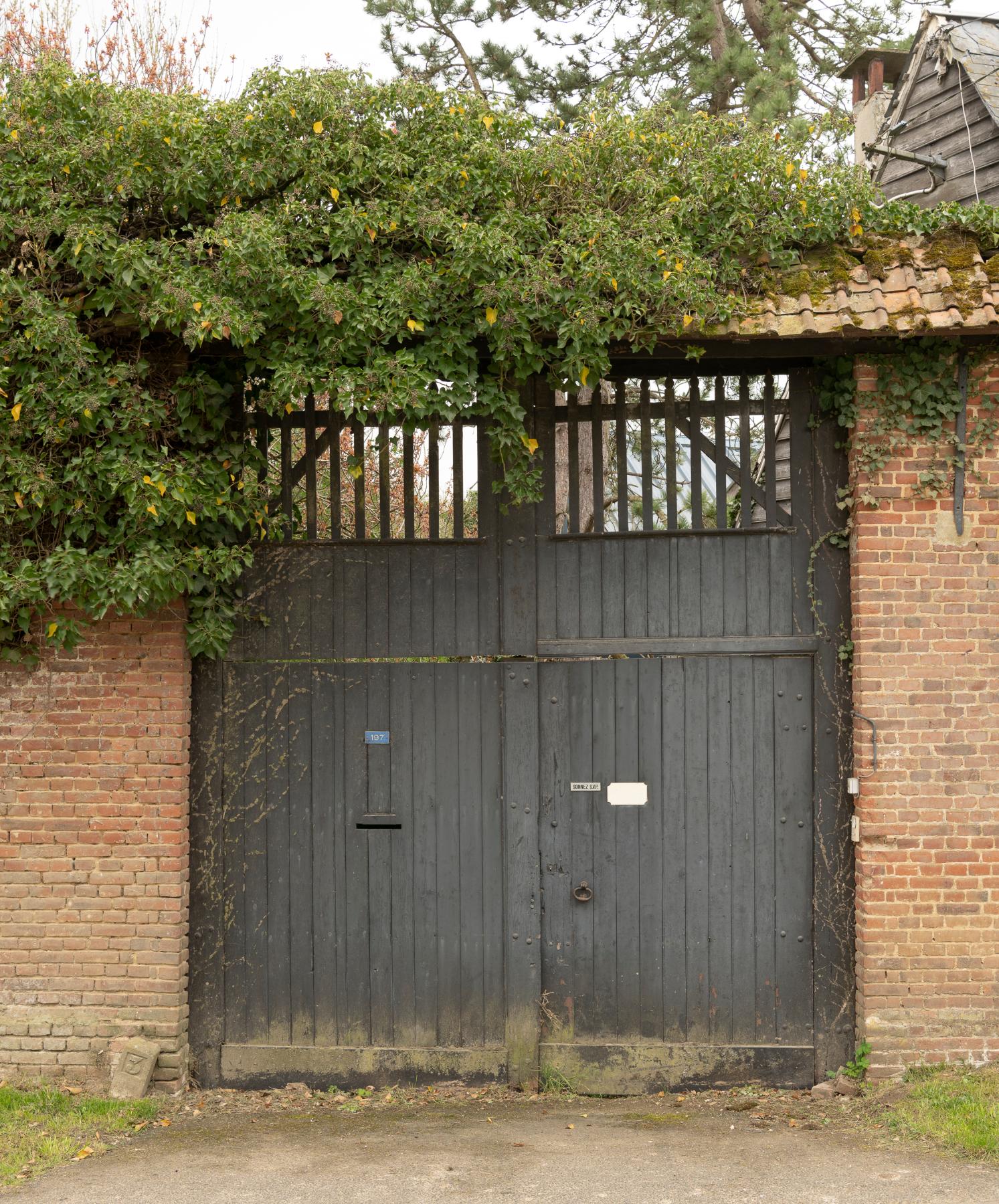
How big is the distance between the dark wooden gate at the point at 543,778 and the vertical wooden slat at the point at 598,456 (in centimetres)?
2

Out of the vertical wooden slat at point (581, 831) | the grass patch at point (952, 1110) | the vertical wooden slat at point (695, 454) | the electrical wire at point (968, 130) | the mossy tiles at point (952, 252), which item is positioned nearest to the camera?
the grass patch at point (952, 1110)

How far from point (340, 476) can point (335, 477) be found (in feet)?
0.19

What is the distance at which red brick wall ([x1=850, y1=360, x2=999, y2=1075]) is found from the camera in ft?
18.4

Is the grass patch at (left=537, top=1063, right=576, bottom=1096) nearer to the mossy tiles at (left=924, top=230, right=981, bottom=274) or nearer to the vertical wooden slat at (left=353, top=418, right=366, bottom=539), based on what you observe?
the vertical wooden slat at (left=353, top=418, right=366, bottom=539)

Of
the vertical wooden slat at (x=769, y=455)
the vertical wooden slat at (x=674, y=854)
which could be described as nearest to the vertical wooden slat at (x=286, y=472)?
the vertical wooden slat at (x=674, y=854)

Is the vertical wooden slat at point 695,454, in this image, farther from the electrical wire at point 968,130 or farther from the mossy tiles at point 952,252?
A: the electrical wire at point 968,130

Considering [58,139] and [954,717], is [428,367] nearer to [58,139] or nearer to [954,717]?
[58,139]

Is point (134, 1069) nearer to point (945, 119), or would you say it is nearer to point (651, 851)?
point (651, 851)

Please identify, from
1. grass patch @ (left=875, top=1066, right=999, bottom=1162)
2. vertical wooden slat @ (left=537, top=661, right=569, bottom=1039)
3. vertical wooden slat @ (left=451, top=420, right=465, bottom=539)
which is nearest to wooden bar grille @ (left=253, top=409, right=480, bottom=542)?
vertical wooden slat @ (left=451, top=420, right=465, bottom=539)

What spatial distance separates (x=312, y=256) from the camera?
214 inches

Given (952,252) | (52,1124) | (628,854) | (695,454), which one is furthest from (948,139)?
(52,1124)

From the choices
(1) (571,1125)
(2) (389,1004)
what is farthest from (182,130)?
(1) (571,1125)

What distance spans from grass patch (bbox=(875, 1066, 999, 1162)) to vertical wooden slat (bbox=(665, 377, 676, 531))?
3058mm

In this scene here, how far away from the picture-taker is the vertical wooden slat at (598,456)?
231 inches
